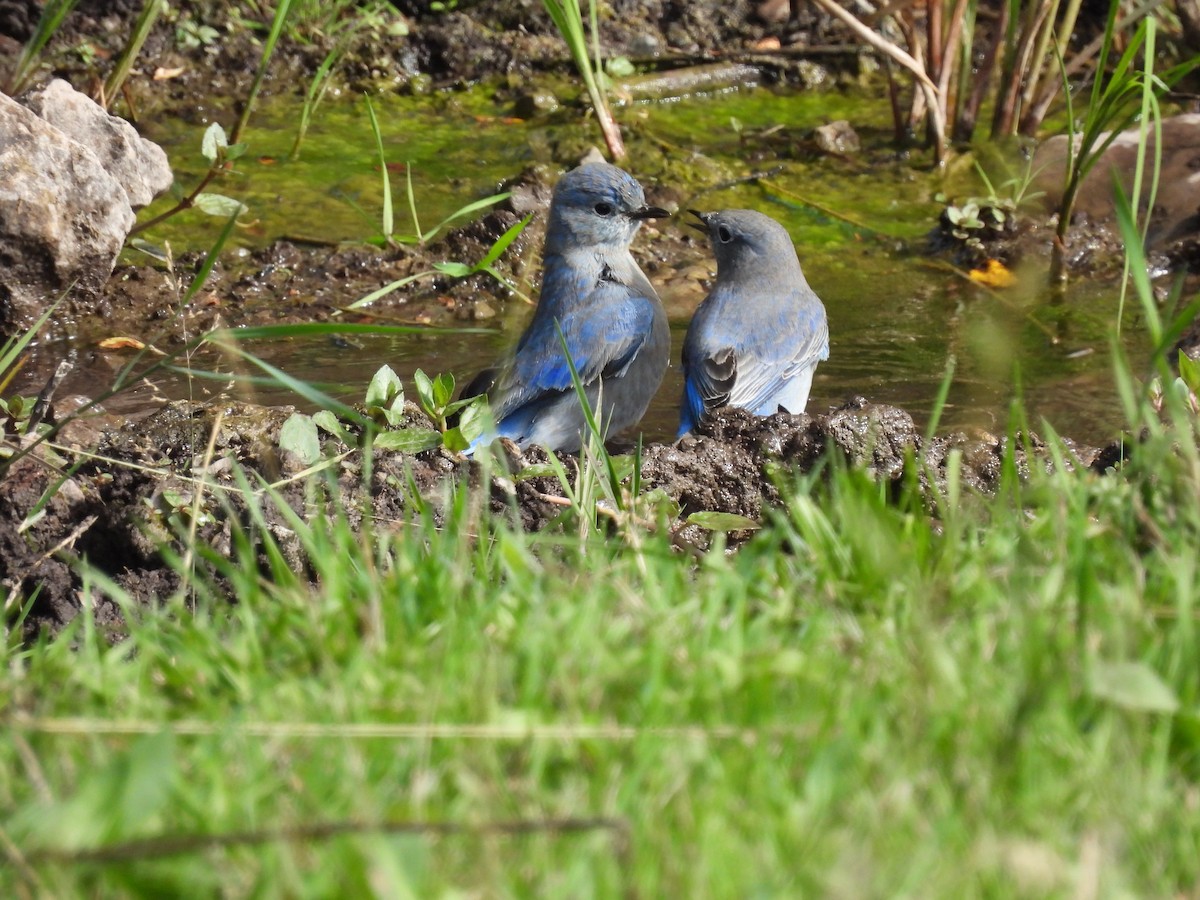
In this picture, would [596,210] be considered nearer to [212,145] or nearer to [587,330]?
[587,330]

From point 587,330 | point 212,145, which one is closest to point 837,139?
→ point 587,330

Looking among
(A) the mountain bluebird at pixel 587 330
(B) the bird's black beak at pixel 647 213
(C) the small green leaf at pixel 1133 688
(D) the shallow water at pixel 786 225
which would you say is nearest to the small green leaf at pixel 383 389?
(A) the mountain bluebird at pixel 587 330

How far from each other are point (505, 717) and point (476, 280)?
4600mm

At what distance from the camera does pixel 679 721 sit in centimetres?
210

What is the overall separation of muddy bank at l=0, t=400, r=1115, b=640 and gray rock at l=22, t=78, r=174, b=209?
1.41 meters

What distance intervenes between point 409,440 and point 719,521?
835 millimetres

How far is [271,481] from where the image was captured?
3.81 metres

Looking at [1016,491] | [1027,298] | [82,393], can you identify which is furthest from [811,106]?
[1016,491]

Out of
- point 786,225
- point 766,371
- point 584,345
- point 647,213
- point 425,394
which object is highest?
point 425,394

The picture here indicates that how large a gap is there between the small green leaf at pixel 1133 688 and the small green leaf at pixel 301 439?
87.9 inches

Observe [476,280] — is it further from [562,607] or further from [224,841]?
[224,841]

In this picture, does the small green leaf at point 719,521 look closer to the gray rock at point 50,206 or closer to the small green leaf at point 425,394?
the small green leaf at point 425,394

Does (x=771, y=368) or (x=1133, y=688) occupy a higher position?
→ (x=1133, y=688)

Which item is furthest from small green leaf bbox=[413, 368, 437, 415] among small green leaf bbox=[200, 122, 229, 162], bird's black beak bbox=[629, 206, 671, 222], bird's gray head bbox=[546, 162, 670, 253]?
bird's black beak bbox=[629, 206, 671, 222]
